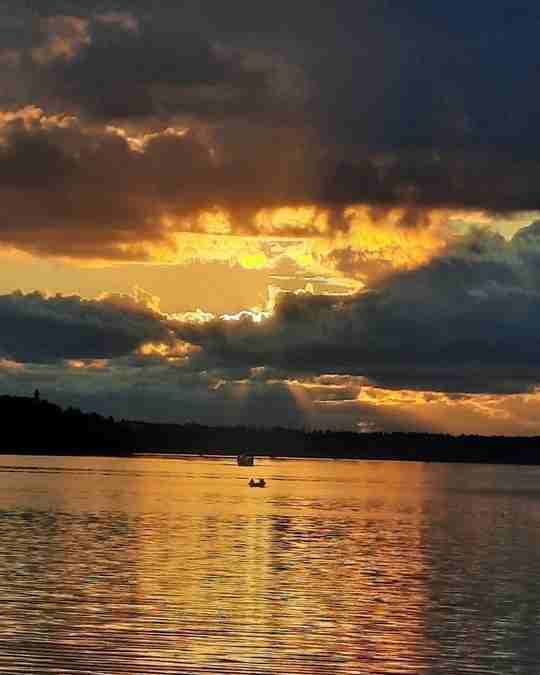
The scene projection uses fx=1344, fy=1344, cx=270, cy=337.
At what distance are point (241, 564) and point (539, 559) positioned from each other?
21387 mm

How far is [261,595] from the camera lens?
55.5 m

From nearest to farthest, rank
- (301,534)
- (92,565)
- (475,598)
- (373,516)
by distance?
1. (475,598)
2. (92,565)
3. (301,534)
4. (373,516)

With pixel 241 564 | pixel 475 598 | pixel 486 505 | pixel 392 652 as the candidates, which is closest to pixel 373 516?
pixel 486 505

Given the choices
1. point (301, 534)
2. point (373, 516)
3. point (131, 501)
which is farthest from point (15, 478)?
point (301, 534)

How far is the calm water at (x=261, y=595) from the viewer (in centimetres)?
4034

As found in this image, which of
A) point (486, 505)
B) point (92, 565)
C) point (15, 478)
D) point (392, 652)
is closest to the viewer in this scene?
point (392, 652)

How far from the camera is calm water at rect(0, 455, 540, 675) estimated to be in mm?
40344

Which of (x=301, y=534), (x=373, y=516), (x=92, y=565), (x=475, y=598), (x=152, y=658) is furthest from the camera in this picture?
(x=373, y=516)

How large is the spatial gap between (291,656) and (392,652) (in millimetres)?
3833

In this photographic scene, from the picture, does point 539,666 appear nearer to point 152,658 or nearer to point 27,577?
point 152,658

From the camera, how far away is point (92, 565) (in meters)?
66.1

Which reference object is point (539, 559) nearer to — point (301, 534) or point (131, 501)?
point (301, 534)

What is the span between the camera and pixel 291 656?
40531mm

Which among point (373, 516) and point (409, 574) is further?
point (373, 516)
